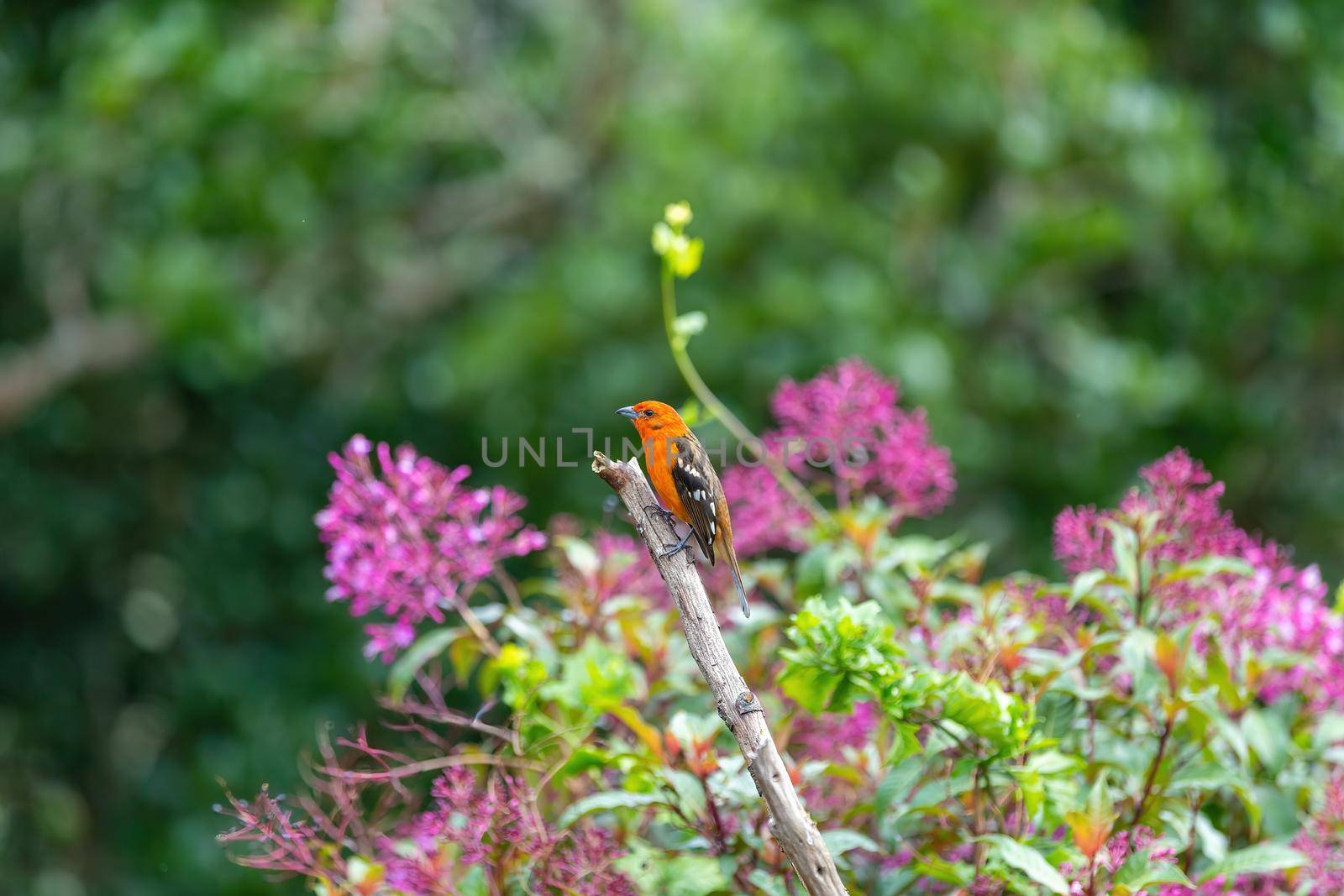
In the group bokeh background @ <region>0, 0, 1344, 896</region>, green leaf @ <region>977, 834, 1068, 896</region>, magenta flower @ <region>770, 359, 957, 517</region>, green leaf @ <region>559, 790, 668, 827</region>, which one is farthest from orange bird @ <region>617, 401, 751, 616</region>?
bokeh background @ <region>0, 0, 1344, 896</region>

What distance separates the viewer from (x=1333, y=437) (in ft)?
23.4

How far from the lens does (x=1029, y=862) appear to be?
1.45 m

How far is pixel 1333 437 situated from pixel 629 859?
6660mm

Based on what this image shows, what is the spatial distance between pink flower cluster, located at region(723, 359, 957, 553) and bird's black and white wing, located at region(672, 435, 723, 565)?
0.08m

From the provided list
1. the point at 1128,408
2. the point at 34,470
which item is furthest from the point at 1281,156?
the point at 34,470

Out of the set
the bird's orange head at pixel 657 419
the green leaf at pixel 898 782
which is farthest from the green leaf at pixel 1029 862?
the bird's orange head at pixel 657 419

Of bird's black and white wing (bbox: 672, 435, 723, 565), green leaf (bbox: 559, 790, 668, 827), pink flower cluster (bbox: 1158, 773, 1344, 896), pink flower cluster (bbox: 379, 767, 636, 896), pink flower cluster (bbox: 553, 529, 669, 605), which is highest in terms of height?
bird's black and white wing (bbox: 672, 435, 723, 565)

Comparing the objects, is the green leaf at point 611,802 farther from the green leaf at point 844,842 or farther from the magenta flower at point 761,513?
the magenta flower at point 761,513

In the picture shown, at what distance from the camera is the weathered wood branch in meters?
1.41

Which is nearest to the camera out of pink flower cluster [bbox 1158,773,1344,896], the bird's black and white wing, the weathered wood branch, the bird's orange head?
the weathered wood branch

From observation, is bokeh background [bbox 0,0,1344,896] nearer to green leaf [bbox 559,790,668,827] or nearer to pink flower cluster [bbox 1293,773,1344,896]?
pink flower cluster [bbox 1293,773,1344,896]

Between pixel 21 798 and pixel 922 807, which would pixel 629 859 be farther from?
pixel 21 798

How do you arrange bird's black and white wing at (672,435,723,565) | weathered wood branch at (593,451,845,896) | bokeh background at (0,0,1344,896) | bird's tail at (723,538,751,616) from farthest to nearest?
bokeh background at (0,0,1344,896), bird's black and white wing at (672,435,723,565), bird's tail at (723,538,751,616), weathered wood branch at (593,451,845,896)

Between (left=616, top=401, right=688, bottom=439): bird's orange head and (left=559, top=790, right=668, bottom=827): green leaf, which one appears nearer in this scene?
(left=559, top=790, right=668, bottom=827): green leaf
